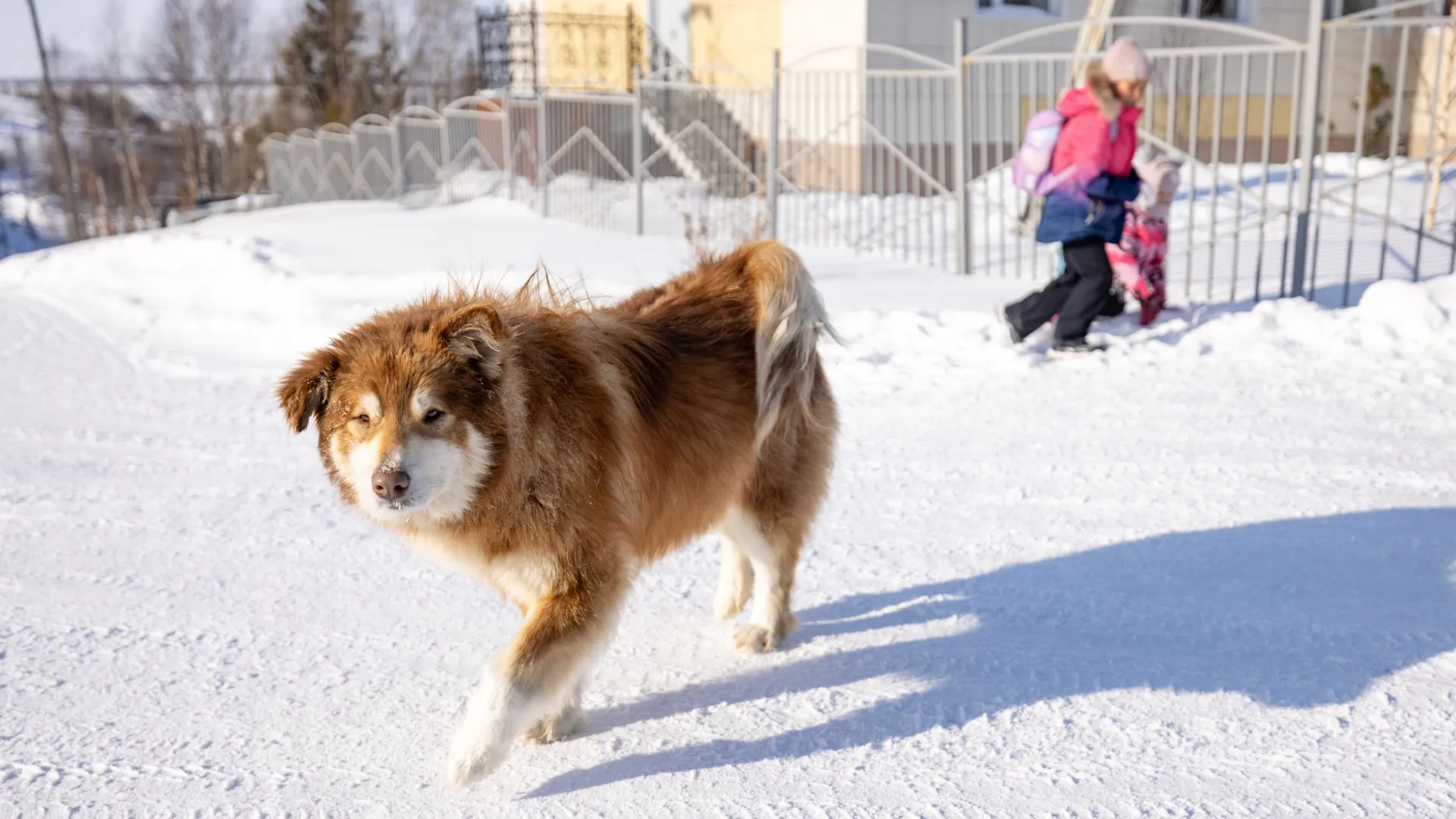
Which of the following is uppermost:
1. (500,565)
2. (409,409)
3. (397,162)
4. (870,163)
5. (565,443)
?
(870,163)

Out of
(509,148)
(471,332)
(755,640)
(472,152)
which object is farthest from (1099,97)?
(472,152)

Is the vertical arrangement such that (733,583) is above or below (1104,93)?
below

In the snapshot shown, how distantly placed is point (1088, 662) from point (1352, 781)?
2.71ft

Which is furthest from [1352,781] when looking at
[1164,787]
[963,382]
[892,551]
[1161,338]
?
[1161,338]

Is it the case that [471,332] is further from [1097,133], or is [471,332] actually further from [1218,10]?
[1218,10]

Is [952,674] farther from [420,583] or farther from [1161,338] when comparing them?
[1161,338]

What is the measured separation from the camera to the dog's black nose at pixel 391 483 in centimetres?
256

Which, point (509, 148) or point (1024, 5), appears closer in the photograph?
point (509, 148)

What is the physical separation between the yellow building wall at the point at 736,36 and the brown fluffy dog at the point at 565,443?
47.1 feet

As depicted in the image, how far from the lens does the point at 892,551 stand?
14.6 feet

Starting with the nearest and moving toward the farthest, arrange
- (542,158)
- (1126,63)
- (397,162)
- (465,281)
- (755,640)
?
(755,640) < (465,281) < (1126,63) < (542,158) < (397,162)

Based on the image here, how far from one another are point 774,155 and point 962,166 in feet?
7.89

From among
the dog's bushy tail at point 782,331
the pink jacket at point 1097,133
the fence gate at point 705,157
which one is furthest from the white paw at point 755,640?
the fence gate at point 705,157

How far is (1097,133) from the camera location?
657 centimetres
